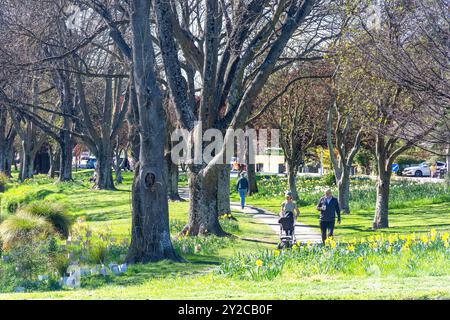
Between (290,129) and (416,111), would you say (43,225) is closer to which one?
(416,111)

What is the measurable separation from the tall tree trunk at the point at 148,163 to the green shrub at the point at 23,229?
4409mm

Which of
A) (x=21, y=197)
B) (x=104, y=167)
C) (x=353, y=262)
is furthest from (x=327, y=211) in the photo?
(x=104, y=167)

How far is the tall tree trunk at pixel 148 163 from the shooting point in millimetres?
14641

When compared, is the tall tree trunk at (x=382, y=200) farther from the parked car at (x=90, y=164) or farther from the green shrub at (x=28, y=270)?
the parked car at (x=90, y=164)

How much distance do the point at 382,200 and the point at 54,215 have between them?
1025 cm

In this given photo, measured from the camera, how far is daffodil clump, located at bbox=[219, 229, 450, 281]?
37.9 feet

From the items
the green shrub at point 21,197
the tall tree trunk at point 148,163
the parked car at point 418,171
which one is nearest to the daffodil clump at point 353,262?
the tall tree trunk at point 148,163

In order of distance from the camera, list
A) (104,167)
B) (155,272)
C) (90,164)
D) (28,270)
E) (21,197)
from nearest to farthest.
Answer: (155,272) → (28,270) → (21,197) → (104,167) → (90,164)

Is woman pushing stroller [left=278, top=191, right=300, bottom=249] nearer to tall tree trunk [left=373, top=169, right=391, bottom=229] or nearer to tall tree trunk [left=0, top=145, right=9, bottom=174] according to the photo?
tall tree trunk [left=373, top=169, right=391, bottom=229]

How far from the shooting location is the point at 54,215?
2233cm

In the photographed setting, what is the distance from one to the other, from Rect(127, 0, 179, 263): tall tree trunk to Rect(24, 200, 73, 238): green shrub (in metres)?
7.41

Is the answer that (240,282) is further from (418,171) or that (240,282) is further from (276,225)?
(418,171)
